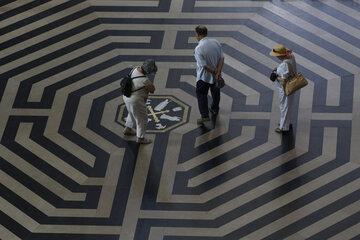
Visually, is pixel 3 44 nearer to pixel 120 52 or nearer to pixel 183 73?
pixel 120 52

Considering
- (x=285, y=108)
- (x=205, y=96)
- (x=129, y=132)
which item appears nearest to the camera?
(x=285, y=108)

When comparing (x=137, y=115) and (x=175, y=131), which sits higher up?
(x=175, y=131)

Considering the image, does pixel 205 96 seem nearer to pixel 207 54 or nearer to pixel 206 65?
pixel 206 65

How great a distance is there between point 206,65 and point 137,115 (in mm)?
1271

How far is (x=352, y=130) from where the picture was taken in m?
13.8

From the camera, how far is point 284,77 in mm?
13164

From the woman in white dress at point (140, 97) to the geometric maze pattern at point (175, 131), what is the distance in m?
0.39

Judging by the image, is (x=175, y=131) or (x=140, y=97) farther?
(x=175, y=131)

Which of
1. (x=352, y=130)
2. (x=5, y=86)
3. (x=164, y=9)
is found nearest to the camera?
(x=352, y=130)

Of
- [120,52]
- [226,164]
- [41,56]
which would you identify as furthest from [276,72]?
[41,56]

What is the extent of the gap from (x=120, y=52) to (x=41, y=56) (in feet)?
4.56

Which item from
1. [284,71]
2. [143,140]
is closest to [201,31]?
[284,71]

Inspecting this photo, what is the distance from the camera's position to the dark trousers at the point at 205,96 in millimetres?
13703

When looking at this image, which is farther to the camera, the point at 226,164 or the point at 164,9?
the point at 164,9
